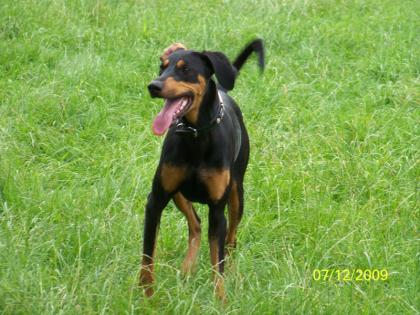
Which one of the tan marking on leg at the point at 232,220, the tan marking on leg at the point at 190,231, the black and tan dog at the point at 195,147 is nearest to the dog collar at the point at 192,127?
the black and tan dog at the point at 195,147

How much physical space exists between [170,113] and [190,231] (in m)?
0.90

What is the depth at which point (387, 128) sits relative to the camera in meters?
5.95

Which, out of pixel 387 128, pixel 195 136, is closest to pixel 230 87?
pixel 195 136

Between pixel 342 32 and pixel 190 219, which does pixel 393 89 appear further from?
pixel 190 219

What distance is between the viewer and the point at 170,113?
3.62m

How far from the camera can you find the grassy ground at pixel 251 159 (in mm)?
3689

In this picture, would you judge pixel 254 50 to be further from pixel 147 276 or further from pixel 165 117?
pixel 147 276

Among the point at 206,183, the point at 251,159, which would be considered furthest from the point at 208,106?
the point at 251,159

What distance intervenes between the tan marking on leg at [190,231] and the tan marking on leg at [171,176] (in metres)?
0.33

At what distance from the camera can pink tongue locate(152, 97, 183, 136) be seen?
11.5ft

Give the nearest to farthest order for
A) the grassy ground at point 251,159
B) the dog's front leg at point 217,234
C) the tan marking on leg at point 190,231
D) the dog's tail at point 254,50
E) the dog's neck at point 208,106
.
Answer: the grassy ground at point 251,159
the dog's neck at point 208,106
the dog's front leg at point 217,234
the tan marking on leg at point 190,231
the dog's tail at point 254,50

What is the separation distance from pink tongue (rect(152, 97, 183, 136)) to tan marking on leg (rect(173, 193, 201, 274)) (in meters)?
0.66

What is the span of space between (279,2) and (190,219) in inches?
197

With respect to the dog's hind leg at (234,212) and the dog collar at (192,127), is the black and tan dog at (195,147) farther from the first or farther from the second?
the dog's hind leg at (234,212)
